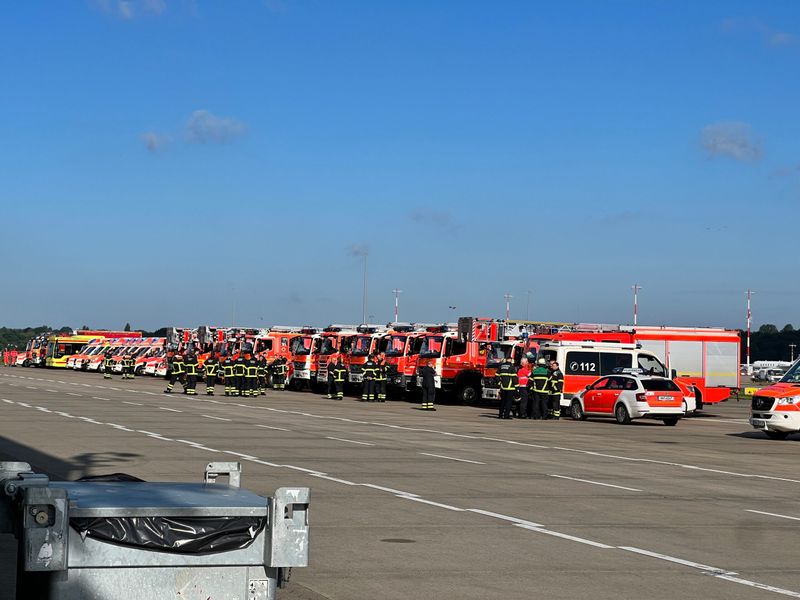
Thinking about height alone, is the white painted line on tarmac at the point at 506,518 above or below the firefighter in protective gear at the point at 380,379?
below

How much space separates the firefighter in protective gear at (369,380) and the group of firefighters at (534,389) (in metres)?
9.59

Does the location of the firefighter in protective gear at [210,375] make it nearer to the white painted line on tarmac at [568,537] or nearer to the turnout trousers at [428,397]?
the turnout trousers at [428,397]

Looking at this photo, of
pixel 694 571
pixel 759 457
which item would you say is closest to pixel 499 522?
pixel 694 571

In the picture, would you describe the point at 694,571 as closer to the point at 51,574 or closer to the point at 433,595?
the point at 433,595

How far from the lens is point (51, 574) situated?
5195 millimetres

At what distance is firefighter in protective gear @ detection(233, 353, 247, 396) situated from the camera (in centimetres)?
4528

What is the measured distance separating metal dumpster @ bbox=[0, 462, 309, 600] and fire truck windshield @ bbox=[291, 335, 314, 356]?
155ft

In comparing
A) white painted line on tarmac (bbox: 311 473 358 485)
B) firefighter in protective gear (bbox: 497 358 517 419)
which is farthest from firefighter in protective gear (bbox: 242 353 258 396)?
white painted line on tarmac (bbox: 311 473 358 485)

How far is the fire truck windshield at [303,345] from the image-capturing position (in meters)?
52.8

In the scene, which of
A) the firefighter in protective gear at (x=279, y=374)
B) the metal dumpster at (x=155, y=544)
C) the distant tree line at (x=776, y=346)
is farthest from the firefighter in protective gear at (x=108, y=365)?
the distant tree line at (x=776, y=346)

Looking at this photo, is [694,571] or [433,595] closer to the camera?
[433,595]

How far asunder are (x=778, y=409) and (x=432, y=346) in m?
17.6

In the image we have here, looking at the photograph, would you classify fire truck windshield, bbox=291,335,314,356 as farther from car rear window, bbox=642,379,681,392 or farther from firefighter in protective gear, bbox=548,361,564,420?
car rear window, bbox=642,379,681,392

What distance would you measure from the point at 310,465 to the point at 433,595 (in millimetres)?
9607
